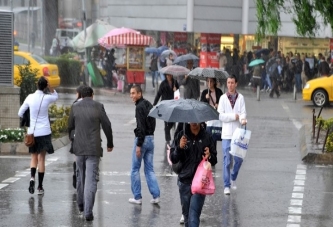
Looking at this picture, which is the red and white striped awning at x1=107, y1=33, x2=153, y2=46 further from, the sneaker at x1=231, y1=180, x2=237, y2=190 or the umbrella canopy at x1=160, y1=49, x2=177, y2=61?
the sneaker at x1=231, y1=180, x2=237, y2=190

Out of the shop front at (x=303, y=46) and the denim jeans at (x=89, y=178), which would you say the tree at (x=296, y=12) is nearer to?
the denim jeans at (x=89, y=178)

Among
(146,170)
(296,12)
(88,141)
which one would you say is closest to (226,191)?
(146,170)

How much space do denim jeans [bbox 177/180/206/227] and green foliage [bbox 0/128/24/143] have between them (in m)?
8.45

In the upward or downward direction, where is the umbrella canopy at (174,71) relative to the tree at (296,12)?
downward

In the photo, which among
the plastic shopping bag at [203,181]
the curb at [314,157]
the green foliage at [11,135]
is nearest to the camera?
the plastic shopping bag at [203,181]

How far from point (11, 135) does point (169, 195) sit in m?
5.69

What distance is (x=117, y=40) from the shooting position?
39.0 m

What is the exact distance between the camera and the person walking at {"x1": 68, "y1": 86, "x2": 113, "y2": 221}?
1275 cm

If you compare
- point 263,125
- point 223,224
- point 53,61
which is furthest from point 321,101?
point 223,224

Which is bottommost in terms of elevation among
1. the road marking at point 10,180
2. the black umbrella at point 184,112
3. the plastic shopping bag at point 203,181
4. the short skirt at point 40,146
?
the road marking at point 10,180

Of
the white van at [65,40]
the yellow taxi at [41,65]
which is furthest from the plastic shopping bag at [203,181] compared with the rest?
the white van at [65,40]

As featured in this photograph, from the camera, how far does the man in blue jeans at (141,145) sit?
1386 centimetres

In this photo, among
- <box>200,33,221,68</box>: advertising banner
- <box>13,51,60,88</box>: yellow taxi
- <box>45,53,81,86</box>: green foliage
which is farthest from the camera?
<box>200,33,221,68</box>: advertising banner

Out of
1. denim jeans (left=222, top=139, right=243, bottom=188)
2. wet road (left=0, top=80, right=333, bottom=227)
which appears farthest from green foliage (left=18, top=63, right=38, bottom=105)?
denim jeans (left=222, top=139, right=243, bottom=188)
